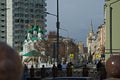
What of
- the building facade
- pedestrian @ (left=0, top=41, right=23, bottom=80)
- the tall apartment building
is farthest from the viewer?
the tall apartment building

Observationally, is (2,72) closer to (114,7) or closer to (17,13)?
(114,7)

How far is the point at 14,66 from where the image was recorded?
220cm

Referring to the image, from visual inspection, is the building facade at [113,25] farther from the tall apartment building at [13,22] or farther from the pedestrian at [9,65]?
the tall apartment building at [13,22]

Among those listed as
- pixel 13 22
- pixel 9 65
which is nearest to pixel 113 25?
pixel 9 65

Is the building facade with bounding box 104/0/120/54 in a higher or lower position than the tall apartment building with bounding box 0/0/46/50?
lower

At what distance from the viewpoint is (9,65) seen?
218cm

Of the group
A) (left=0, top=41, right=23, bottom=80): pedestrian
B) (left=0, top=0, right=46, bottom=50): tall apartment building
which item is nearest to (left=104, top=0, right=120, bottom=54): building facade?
(left=0, top=41, right=23, bottom=80): pedestrian

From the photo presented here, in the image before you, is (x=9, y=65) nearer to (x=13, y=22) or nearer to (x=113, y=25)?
(x=113, y=25)

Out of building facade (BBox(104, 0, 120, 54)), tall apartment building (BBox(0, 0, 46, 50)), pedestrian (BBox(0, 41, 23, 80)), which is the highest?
tall apartment building (BBox(0, 0, 46, 50))

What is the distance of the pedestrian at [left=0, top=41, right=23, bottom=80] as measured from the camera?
216 centimetres

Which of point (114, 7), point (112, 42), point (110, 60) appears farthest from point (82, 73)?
point (110, 60)

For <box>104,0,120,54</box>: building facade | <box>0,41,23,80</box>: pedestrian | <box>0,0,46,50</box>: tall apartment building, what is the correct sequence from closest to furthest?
<box>0,41,23,80</box>: pedestrian
<box>104,0,120,54</box>: building facade
<box>0,0,46,50</box>: tall apartment building

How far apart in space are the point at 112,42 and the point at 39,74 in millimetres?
7389

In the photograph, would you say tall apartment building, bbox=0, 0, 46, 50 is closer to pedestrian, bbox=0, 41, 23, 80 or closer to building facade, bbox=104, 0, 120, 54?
building facade, bbox=104, 0, 120, 54
